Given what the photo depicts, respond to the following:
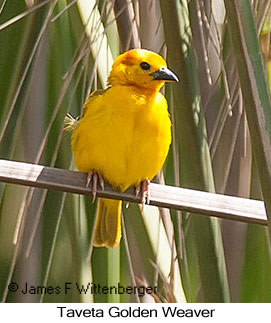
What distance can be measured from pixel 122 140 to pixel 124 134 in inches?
0.6

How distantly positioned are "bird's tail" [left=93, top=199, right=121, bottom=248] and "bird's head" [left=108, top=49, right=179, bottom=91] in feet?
1.09

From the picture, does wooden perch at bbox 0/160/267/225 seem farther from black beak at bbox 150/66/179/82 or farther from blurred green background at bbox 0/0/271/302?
black beak at bbox 150/66/179/82

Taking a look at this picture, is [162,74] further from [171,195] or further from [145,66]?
[171,195]

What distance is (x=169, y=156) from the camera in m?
1.82

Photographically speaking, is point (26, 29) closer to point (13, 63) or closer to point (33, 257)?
point (13, 63)

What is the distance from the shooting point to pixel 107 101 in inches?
68.0

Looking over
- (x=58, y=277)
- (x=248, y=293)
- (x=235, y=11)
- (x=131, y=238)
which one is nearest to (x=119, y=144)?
(x=131, y=238)

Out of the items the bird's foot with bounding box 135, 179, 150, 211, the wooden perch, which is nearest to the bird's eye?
the bird's foot with bounding box 135, 179, 150, 211

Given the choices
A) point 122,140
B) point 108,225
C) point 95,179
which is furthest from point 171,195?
point 108,225

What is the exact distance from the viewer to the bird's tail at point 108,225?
163 cm

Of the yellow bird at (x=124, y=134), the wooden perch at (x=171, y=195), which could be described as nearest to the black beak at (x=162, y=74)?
the yellow bird at (x=124, y=134)

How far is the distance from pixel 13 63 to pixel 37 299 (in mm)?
619
